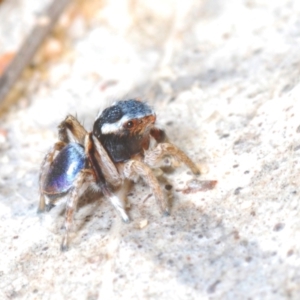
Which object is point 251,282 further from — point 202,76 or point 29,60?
point 29,60

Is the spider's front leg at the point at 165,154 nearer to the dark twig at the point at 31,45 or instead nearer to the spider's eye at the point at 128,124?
the spider's eye at the point at 128,124

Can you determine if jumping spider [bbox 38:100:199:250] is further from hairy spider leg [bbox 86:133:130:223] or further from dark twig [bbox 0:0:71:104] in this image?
dark twig [bbox 0:0:71:104]

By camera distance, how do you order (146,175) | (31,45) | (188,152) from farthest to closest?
(31,45), (188,152), (146,175)

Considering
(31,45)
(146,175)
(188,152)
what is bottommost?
(188,152)

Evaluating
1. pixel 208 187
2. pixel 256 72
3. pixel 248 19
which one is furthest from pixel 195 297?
pixel 248 19

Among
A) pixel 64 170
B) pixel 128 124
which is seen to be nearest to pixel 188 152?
pixel 128 124

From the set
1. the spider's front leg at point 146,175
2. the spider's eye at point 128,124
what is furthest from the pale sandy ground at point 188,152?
the spider's eye at point 128,124

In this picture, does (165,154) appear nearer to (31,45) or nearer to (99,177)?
(99,177)
